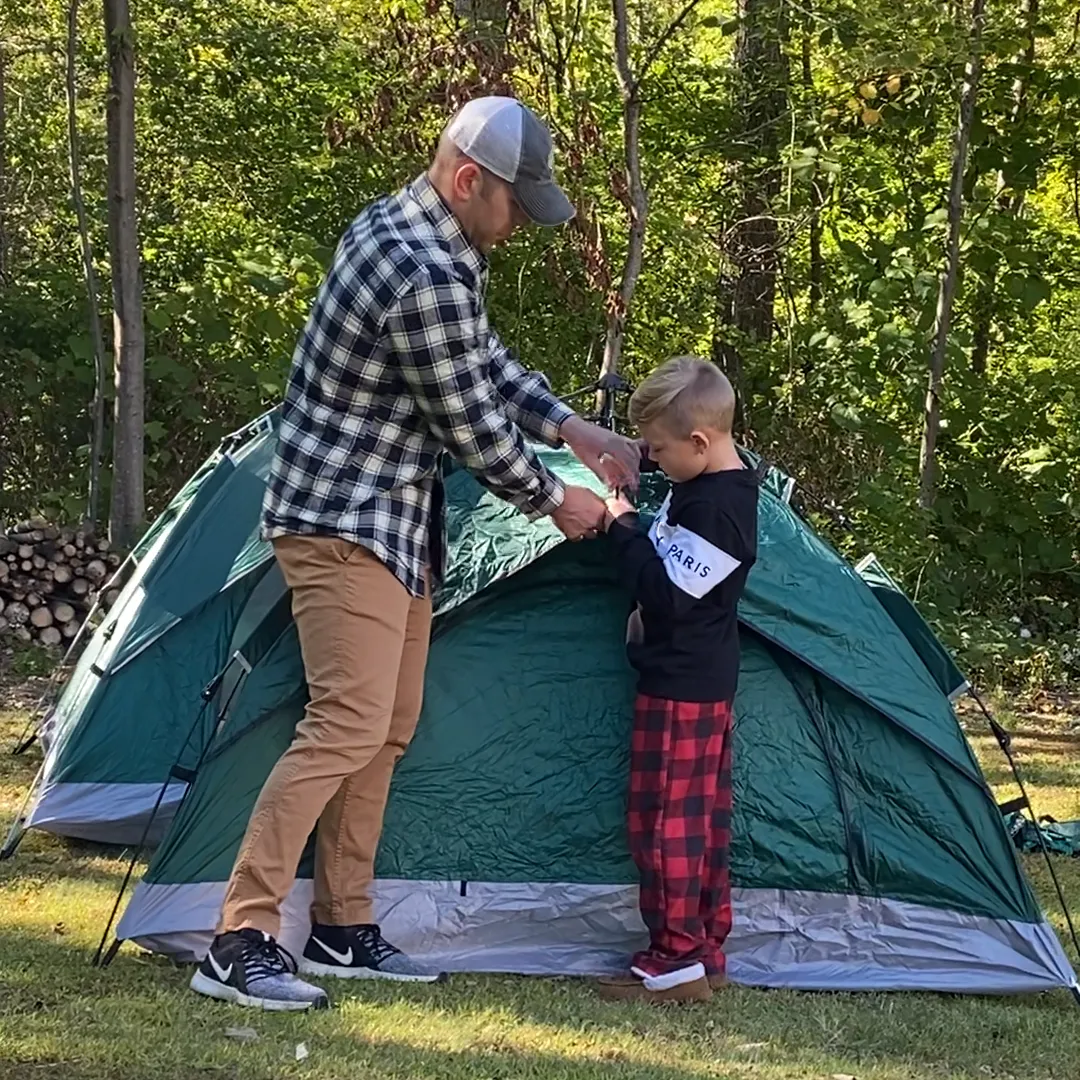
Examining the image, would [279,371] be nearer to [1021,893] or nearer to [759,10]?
[759,10]

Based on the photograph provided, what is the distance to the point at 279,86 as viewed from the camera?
985 cm

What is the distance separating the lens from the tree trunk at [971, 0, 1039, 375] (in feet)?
27.2

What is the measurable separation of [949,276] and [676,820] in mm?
5668

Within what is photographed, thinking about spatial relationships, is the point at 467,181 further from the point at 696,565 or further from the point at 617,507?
the point at 696,565

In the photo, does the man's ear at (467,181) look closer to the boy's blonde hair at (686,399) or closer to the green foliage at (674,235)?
the boy's blonde hair at (686,399)

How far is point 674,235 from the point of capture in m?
9.09

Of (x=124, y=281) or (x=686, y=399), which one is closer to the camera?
(x=686, y=399)

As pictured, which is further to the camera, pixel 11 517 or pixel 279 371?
pixel 11 517

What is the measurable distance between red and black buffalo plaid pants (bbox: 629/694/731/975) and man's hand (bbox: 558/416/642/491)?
0.49 metres

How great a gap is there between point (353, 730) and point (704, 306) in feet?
23.0

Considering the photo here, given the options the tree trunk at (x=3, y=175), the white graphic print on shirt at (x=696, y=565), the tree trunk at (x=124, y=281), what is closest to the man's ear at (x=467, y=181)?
the white graphic print on shirt at (x=696, y=565)

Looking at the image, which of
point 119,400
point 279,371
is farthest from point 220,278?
point 119,400

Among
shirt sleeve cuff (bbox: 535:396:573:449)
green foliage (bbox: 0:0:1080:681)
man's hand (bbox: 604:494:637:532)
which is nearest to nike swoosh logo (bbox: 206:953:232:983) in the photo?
man's hand (bbox: 604:494:637:532)

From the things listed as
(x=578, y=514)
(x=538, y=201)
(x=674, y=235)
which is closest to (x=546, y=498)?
(x=578, y=514)
